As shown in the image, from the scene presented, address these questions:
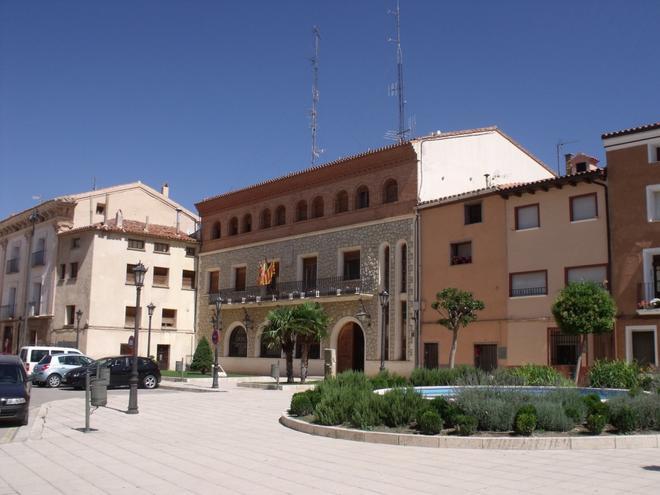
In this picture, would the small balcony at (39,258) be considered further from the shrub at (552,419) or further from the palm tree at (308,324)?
the shrub at (552,419)

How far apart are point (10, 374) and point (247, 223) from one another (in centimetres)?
2609

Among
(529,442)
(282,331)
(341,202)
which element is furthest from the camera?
(341,202)

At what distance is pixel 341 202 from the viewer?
113ft

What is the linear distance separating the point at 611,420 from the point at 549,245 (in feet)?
49.1

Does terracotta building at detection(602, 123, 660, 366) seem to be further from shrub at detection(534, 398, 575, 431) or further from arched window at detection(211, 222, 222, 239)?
arched window at detection(211, 222, 222, 239)

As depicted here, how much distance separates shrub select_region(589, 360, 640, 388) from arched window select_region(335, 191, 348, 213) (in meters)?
17.2

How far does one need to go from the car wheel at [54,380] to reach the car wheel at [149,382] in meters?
3.93

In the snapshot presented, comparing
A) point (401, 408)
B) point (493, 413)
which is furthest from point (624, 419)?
point (401, 408)

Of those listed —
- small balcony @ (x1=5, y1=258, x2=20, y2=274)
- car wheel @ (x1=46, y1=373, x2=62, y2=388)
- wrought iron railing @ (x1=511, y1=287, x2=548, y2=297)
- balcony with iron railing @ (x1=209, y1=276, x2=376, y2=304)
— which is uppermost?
small balcony @ (x1=5, y1=258, x2=20, y2=274)

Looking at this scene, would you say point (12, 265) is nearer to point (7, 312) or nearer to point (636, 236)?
point (7, 312)

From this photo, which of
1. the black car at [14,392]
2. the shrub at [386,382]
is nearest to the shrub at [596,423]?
the shrub at [386,382]

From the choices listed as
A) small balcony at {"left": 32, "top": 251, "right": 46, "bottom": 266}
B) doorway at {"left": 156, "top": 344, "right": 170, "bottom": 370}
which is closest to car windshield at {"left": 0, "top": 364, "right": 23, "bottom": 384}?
doorway at {"left": 156, "top": 344, "right": 170, "bottom": 370}

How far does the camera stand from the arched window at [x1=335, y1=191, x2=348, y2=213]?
3422 cm

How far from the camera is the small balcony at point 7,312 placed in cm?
4645
